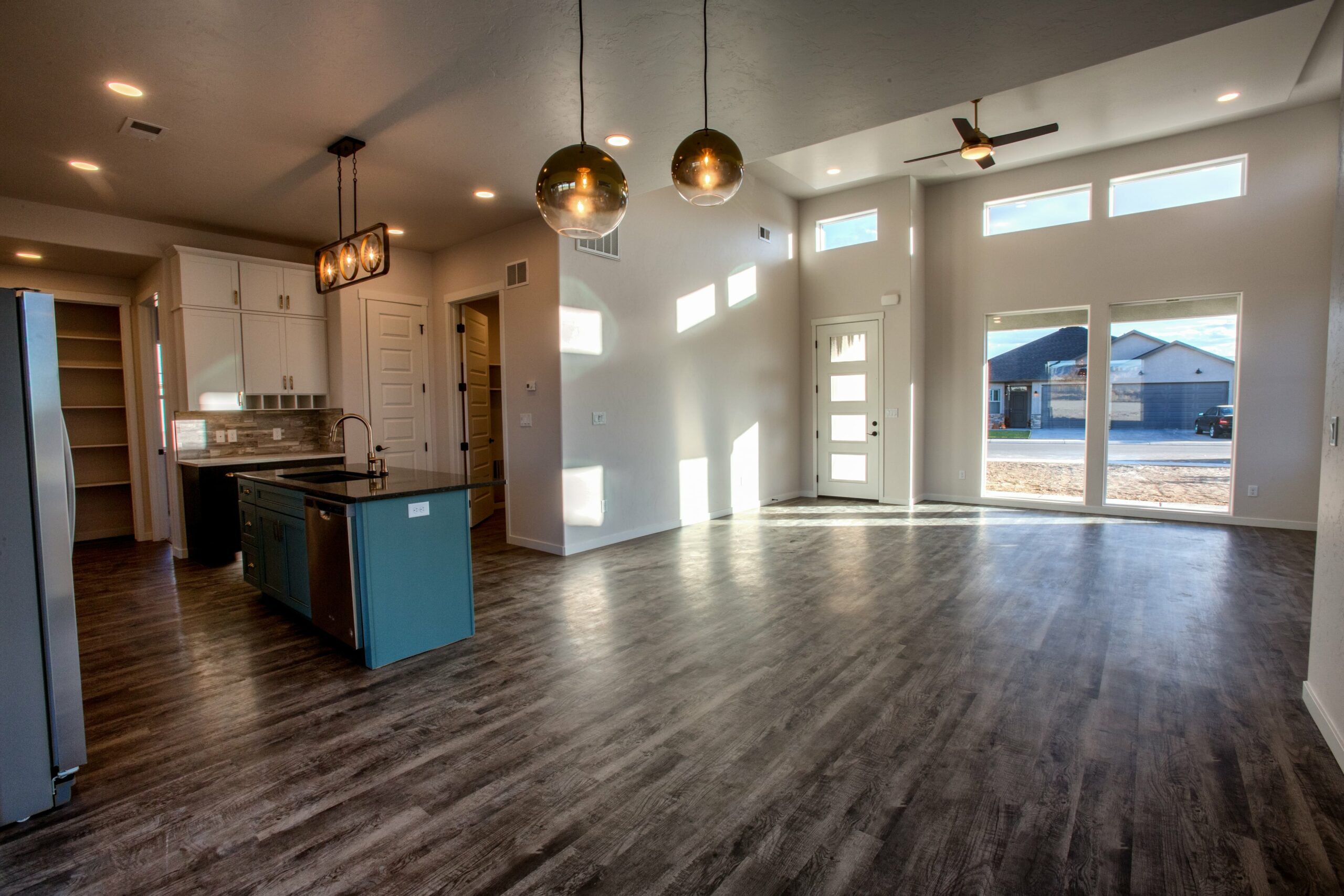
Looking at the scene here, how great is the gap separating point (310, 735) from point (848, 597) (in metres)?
3.19

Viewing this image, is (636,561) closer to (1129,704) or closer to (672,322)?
(672,322)

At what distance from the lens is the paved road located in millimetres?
6523

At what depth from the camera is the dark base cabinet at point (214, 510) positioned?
5379 millimetres

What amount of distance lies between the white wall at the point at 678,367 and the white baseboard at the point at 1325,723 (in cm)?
457

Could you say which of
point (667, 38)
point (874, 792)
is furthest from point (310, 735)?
point (667, 38)

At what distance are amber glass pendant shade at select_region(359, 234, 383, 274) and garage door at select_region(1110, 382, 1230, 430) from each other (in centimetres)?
751

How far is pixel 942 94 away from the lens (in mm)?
3350

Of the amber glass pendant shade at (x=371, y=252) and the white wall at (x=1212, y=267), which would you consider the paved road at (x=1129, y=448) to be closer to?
the white wall at (x=1212, y=267)

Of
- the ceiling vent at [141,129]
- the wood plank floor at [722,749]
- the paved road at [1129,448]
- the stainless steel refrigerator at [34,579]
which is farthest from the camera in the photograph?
the paved road at [1129,448]

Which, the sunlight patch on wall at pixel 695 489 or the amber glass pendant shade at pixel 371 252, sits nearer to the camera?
the amber glass pendant shade at pixel 371 252

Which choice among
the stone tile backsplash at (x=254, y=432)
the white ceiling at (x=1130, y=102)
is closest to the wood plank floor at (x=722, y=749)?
the stone tile backsplash at (x=254, y=432)

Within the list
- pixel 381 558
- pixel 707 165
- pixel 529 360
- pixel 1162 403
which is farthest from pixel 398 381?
pixel 1162 403

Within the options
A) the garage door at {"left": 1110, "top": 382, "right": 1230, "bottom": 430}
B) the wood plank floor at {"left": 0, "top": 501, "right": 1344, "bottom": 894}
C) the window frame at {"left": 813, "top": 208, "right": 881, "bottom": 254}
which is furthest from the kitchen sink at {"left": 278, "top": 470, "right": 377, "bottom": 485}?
the garage door at {"left": 1110, "top": 382, "right": 1230, "bottom": 430}

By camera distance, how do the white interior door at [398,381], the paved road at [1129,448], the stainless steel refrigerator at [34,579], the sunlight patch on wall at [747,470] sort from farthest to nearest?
1. the sunlight patch on wall at [747,470]
2. the paved road at [1129,448]
3. the white interior door at [398,381]
4. the stainless steel refrigerator at [34,579]
